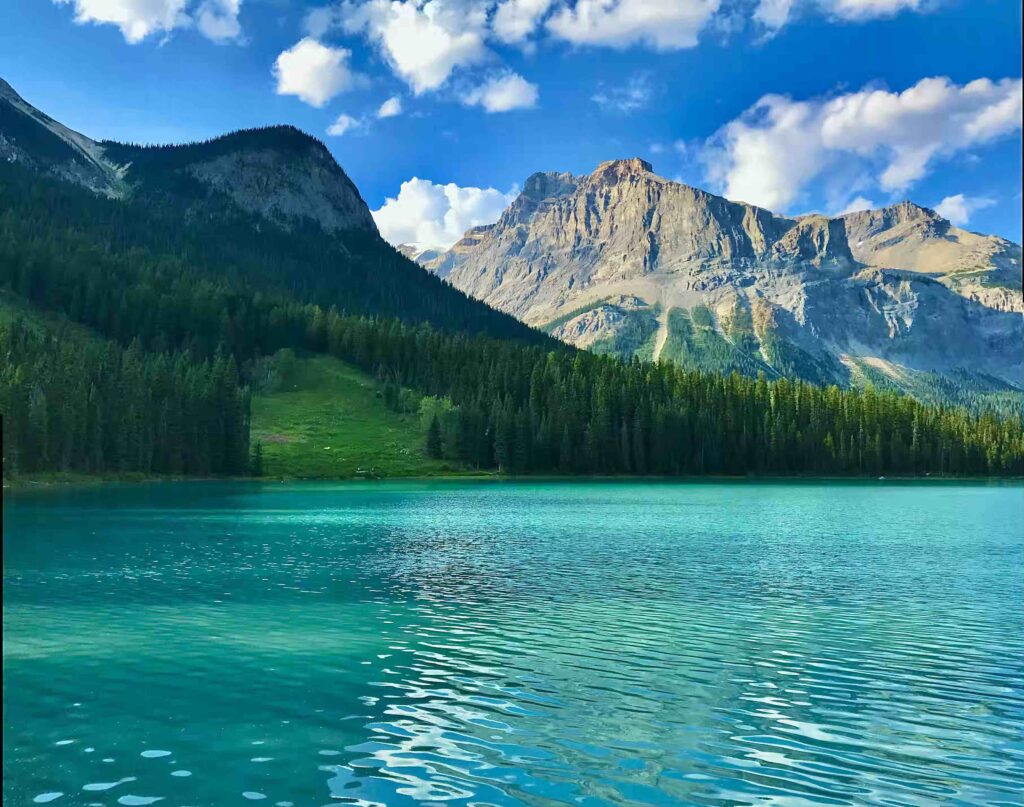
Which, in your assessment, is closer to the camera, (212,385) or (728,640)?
(728,640)

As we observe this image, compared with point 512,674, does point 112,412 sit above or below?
above

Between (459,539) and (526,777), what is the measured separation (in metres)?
53.3

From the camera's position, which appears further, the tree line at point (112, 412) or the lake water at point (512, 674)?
the tree line at point (112, 412)

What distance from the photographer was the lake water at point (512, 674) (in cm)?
1872

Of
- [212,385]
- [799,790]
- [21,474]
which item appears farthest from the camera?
[212,385]

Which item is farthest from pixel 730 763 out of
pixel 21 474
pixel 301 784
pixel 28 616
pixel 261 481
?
pixel 261 481

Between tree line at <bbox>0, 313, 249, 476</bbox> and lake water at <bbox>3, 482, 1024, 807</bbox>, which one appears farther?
tree line at <bbox>0, 313, 249, 476</bbox>

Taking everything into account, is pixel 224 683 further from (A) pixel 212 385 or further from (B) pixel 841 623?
(A) pixel 212 385

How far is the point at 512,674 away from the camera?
1096 inches

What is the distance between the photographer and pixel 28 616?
37781 millimetres

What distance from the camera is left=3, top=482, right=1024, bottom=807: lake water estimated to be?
18.7 metres

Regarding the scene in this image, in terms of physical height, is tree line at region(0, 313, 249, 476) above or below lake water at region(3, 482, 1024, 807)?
above

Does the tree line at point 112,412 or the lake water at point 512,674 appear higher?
the tree line at point 112,412

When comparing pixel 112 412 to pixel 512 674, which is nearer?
pixel 512 674
